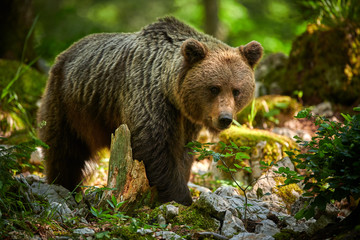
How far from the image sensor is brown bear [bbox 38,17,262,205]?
495 centimetres

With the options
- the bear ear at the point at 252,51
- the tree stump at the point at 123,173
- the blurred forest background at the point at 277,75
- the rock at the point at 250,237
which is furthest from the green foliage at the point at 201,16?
the rock at the point at 250,237

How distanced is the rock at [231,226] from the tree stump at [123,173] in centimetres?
109

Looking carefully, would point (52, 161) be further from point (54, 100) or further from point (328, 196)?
point (328, 196)

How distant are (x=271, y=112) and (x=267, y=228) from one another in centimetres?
455

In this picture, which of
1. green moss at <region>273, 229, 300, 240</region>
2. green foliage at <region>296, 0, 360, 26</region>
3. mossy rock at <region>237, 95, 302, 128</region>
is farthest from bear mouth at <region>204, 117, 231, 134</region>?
green foliage at <region>296, 0, 360, 26</region>

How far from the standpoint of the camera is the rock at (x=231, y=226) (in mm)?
3691

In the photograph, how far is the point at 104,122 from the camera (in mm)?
5773

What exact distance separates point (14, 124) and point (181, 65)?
4.21 meters

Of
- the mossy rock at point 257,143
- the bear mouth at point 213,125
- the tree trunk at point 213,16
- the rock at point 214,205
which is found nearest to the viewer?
the rock at point 214,205

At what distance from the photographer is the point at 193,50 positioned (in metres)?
4.98

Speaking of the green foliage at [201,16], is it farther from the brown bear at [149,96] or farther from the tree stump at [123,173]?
the tree stump at [123,173]

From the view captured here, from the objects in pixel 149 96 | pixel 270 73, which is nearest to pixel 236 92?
pixel 149 96

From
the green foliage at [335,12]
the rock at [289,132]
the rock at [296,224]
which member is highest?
the green foliage at [335,12]

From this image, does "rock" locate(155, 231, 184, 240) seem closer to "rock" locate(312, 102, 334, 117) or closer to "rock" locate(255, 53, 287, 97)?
"rock" locate(312, 102, 334, 117)
